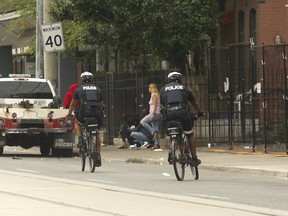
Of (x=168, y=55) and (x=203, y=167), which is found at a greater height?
(x=168, y=55)

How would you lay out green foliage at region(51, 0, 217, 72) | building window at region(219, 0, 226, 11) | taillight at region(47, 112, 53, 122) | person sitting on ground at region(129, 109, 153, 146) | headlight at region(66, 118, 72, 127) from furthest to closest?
building window at region(219, 0, 226, 11) < green foliage at region(51, 0, 217, 72) < person sitting on ground at region(129, 109, 153, 146) < headlight at region(66, 118, 72, 127) < taillight at region(47, 112, 53, 122)

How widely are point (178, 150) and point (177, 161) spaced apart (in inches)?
9.8

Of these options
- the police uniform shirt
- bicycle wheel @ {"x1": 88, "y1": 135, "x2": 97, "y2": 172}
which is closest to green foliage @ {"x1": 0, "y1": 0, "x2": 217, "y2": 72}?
bicycle wheel @ {"x1": 88, "y1": 135, "x2": 97, "y2": 172}

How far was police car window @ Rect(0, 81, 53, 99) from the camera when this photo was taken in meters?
27.1

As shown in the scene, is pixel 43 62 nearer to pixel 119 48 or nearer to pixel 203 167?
pixel 119 48

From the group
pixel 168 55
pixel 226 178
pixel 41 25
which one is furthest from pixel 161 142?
pixel 226 178

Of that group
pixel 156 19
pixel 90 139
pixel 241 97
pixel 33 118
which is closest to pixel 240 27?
pixel 156 19

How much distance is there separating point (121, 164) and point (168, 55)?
7129 millimetres

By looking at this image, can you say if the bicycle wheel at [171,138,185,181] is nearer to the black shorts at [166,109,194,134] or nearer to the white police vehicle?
the black shorts at [166,109,194,134]

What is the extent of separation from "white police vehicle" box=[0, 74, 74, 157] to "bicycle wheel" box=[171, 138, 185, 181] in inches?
344

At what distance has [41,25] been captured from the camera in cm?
3056

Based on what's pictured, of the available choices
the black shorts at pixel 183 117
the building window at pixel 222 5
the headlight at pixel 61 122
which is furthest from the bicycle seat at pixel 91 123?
the building window at pixel 222 5

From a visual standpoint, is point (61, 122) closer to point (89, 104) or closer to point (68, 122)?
point (68, 122)

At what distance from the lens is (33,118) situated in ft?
84.0
